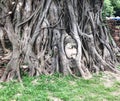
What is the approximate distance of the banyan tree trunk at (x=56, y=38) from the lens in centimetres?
598

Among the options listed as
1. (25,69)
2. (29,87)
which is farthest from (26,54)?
(29,87)

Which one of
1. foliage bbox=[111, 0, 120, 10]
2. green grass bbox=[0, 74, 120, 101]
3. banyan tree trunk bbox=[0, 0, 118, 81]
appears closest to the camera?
green grass bbox=[0, 74, 120, 101]

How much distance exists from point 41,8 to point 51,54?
1.05 metres

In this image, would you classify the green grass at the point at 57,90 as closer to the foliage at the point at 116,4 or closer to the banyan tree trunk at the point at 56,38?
the banyan tree trunk at the point at 56,38

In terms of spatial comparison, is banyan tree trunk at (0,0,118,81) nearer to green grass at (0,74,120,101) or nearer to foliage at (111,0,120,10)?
green grass at (0,74,120,101)

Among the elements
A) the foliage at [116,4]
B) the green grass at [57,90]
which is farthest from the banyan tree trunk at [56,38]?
the foliage at [116,4]

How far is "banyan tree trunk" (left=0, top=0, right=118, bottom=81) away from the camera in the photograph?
598cm

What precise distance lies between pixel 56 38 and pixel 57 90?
1685 millimetres

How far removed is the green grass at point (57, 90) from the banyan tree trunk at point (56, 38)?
0.98ft

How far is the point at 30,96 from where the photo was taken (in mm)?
4699

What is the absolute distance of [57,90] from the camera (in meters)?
5.02

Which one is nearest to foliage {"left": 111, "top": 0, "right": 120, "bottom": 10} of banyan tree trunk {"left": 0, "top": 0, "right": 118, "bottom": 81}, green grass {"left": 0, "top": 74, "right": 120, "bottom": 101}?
banyan tree trunk {"left": 0, "top": 0, "right": 118, "bottom": 81}

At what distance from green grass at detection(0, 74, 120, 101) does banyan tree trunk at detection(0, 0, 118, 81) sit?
0.98 feet

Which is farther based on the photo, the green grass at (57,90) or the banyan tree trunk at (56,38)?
the banyan tree trunk at (56,38)
